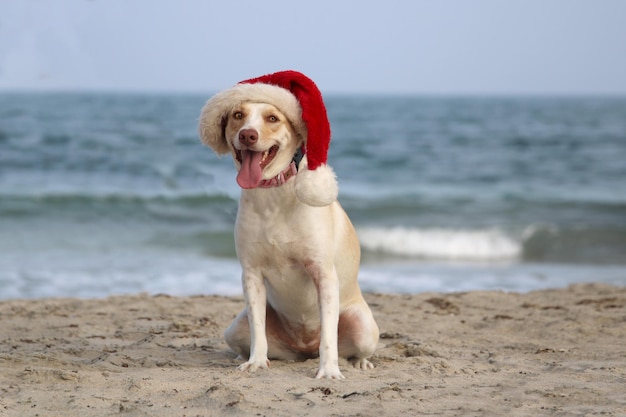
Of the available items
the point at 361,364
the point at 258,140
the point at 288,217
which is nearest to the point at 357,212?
Result: the point at 361,364

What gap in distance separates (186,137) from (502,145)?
9214 mm

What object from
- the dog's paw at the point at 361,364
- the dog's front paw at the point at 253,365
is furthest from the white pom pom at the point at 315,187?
the dog's paw at the point at 361,364

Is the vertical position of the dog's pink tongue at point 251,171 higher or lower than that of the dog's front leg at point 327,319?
higher

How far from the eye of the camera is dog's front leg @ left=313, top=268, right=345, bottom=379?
12.8 ft

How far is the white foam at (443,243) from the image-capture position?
34.4ft

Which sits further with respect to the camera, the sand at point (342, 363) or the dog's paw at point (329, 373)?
the dog's paw at point (329, 373)

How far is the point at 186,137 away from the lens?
2455 cm

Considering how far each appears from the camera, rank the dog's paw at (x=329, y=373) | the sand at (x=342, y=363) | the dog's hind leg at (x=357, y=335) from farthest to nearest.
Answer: the dog's hind leg at (x=357, y=335)
the dog's paw at (x=329, y=373)
the sand at (x=342, y=363)

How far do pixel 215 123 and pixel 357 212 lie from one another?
31.7 feet

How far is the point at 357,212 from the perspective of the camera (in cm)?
1345

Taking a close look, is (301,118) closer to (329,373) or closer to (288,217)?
(288,217)

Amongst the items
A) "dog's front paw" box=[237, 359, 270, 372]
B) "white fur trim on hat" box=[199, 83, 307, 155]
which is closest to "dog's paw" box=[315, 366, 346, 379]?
"dog's front paw" box=[237, 359, 270, 372]

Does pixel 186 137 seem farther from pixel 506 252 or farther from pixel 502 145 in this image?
pixel 506 252

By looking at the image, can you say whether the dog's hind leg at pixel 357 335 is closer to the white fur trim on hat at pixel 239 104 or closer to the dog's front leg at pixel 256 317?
the dog's front leg at pixel 256 317
